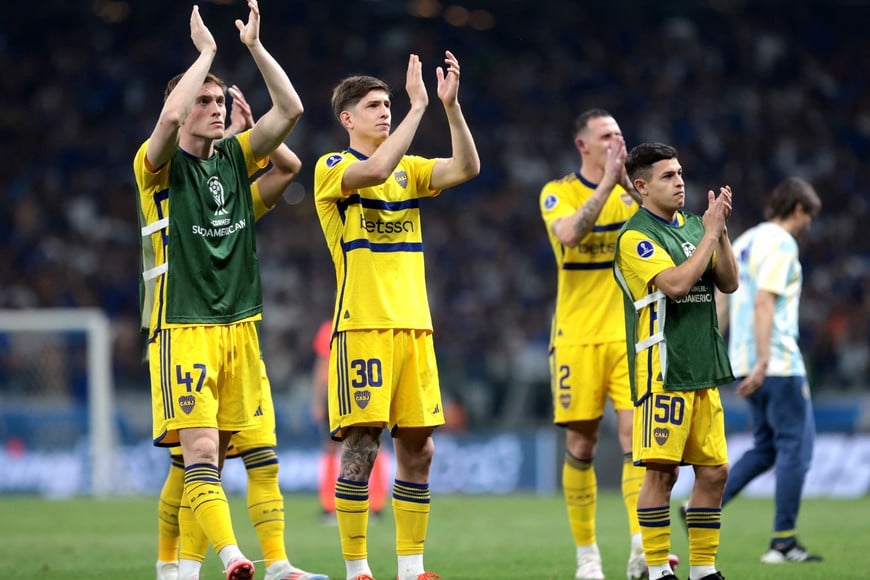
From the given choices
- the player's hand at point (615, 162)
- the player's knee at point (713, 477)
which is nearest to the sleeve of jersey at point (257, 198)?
the player's hand at point (615, 162)

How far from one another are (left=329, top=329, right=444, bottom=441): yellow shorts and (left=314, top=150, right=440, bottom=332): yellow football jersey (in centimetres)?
8

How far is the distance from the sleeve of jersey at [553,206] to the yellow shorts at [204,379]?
2250 mm

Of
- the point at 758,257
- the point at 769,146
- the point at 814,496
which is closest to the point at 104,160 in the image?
the point at 769,146

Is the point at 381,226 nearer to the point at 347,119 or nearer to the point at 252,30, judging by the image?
the point at 347,119

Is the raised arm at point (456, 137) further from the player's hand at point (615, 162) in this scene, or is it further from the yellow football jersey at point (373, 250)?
the player's hand at point (615, 162)

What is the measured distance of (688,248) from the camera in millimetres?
6816

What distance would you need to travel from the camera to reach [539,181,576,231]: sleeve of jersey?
839cm

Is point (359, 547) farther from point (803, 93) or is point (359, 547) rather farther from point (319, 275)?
point (803, 93)

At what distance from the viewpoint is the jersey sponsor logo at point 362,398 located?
682cm

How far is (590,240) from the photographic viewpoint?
8367mm

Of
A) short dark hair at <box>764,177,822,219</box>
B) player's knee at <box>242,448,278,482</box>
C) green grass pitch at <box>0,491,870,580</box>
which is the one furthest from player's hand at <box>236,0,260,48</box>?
short dark hair at <box>764,177,822,219</box>

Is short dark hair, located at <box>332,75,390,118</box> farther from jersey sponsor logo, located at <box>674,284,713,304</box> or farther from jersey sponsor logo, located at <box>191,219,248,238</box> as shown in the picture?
jersey sponsor logo, located at <box>674,284,713,304</box>

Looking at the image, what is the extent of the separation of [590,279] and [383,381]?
2.04 meters

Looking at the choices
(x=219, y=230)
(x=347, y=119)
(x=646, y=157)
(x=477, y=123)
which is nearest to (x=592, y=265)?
(x=646, y=157)
